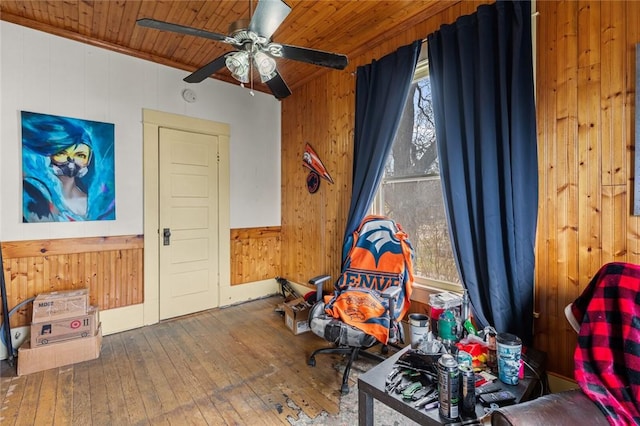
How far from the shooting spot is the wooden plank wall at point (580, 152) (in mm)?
1541

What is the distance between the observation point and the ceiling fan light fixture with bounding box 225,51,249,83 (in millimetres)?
1796

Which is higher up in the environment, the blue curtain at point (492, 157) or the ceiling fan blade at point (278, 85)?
the ceiling fan blade at point (278, 85)

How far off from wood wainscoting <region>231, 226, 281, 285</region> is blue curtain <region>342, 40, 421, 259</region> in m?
1.59

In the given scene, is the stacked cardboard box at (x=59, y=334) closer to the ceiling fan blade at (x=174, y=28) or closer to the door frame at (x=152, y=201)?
the door frame at (x=152, y=201)

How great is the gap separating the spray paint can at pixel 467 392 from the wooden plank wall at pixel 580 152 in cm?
99

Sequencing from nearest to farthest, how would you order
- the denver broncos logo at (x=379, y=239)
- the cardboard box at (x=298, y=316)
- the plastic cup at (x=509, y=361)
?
the plastic cup at (x=509, y=361)
the denver broncos logo at (x=379, y=239)
the cardboard box at (x=298, y=316)

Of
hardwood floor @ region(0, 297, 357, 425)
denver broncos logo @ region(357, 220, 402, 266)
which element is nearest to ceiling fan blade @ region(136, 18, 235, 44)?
denver broncos logo @ region(357, 220, 402, 266)

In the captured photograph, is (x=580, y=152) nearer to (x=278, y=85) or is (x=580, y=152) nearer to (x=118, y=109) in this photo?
(x=278, y=85)

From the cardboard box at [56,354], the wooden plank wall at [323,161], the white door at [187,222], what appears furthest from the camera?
the white door at [187,222]

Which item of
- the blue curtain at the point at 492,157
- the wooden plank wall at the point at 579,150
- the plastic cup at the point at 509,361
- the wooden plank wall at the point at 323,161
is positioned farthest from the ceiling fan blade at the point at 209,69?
the plastic cup at the point at 509,361

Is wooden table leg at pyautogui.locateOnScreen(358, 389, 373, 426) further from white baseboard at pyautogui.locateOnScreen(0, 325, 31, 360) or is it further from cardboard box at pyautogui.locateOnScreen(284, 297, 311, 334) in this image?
white baseboard at pyautogui.locateOnScreen(0, 325, 31, 360)

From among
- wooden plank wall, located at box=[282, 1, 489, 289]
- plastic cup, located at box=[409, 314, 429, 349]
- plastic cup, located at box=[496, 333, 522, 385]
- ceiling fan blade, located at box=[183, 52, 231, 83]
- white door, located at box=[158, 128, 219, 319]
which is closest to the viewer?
plastic cup, located at box=[496, 333, 522, 385]

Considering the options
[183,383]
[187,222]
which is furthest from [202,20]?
[183,383]

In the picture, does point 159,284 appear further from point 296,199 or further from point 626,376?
point 626,376
